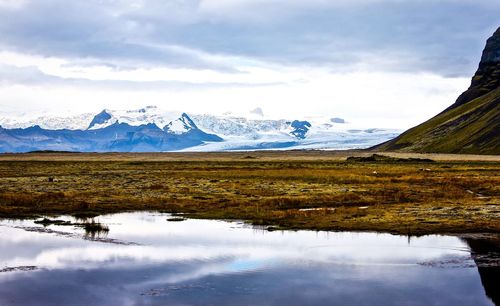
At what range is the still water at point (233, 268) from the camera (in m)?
24.6

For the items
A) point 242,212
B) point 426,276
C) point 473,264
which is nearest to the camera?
point 426,276

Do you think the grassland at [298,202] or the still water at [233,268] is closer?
the still water at [233,268]

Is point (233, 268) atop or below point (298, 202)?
below

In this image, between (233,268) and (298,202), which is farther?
(298,202)

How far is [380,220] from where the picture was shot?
4566cm

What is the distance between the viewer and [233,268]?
30.1 meters

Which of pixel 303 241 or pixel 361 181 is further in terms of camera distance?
pixel 361 181

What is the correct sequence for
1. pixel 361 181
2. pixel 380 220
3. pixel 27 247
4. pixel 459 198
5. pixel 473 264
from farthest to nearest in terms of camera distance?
1. pixel 361 181
2. pixel 459 198
3. pixel 380 220
4. pixel 27 247
5. pixel 473 264

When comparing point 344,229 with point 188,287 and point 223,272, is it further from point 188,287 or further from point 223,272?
point 188,287

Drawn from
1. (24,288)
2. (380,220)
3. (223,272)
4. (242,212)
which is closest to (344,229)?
(380,220)

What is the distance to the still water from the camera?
24641 mm

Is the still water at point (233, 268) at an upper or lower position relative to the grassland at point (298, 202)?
lower

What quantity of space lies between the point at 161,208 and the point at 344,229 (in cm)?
2089

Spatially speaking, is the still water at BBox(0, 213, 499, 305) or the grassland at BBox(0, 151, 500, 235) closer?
the still water at BBox(0, 213, 499, 305)
